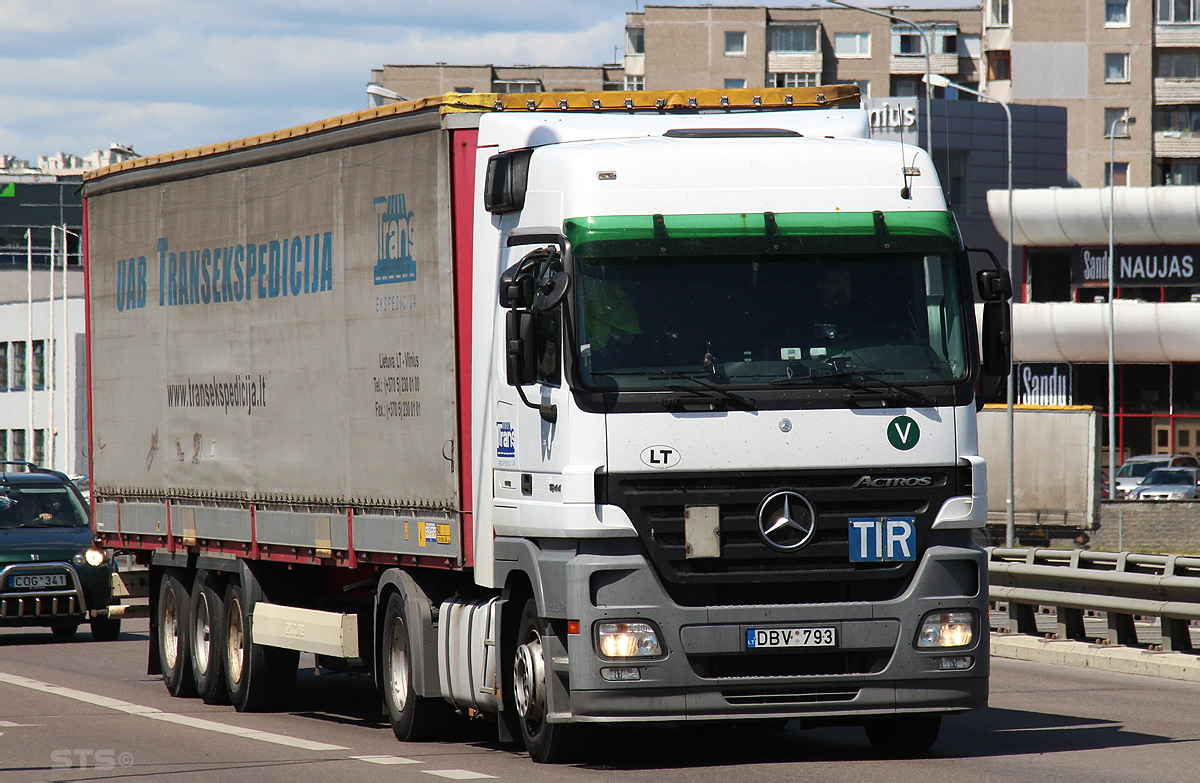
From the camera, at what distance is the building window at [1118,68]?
316 ft

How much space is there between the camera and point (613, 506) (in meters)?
9.73

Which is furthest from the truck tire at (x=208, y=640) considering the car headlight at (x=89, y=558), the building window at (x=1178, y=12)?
the building window at (x=1178, y=12)

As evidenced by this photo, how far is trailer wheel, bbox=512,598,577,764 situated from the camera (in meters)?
10.1

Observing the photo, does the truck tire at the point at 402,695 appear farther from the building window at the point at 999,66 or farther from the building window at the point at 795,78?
the building window at the point at 795,78

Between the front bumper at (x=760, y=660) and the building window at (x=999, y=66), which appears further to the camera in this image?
the building window at (x=999, y=66)

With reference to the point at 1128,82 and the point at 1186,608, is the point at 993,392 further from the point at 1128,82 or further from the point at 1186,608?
the point at 1128,82

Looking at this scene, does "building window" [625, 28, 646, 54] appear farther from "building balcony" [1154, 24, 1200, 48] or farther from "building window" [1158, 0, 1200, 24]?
"building balcony" [1154, 24, 1200, 48]

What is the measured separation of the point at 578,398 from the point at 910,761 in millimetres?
2727

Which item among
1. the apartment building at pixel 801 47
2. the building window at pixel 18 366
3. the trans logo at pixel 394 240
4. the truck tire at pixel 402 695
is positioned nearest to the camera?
the truck tire at pixel 402 695

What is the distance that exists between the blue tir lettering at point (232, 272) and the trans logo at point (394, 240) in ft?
0.55

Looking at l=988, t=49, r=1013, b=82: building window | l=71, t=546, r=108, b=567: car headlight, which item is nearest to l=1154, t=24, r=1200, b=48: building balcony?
l=988, t=49, r=1013, b=82: building window

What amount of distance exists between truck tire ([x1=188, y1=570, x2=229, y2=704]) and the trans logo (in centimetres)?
398

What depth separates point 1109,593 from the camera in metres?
16.7

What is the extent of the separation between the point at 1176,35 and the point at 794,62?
73.6 ft
